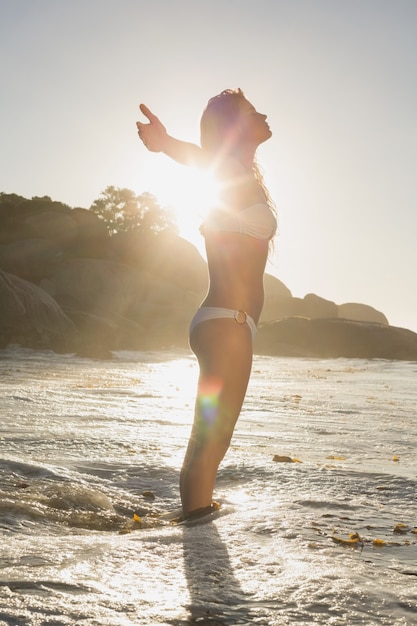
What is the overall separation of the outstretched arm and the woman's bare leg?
0.87 meters

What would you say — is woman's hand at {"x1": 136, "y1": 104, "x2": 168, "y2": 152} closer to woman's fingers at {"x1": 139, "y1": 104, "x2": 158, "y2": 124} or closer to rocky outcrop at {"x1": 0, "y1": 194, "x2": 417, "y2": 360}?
woman's fingers at {"x1": 139, "y1": 104, "x2": 158, "y2": 124}

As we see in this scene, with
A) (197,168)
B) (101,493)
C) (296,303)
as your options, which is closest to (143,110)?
(197,168)

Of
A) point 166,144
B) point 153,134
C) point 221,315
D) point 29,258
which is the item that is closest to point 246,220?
point 221,315

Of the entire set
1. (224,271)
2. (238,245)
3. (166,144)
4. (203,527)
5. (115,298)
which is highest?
(115,298)

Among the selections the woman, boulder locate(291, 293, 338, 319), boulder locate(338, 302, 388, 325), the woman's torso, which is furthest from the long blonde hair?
boulder locate(338, 302, 388, 325)

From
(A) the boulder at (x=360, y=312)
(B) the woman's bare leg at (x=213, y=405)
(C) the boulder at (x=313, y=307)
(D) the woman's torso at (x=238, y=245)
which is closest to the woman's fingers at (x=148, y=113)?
(D) the woman's torso at (x=238, y=245)

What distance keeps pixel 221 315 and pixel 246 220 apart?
483 millimetres

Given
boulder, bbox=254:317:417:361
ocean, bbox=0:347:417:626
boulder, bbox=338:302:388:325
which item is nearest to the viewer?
ocean, bbox=0:347:417:626

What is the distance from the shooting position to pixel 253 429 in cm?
637

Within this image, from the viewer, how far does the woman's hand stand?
12.0 feet

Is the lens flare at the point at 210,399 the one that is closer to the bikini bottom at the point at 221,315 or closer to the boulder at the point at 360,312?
the bikini bottom at the point at 221,315

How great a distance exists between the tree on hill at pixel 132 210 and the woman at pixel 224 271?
180 feet

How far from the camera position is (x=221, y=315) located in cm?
334

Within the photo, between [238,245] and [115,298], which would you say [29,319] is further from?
[238,245]
